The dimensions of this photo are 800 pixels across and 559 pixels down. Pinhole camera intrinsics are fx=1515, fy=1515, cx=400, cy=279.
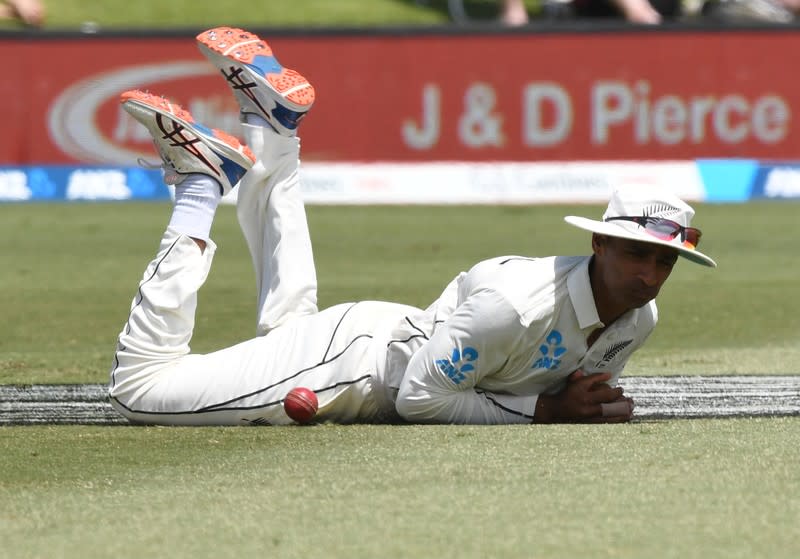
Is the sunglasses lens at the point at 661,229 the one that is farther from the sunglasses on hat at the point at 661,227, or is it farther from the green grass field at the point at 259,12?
the green grass field at the point at 259,12

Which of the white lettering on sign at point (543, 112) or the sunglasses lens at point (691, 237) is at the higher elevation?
the sunglasses lens at point (691, 237)

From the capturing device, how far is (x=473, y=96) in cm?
1698

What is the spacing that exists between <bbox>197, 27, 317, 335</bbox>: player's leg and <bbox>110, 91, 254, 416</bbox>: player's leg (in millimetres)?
210

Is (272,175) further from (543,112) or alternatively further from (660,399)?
(543,112)

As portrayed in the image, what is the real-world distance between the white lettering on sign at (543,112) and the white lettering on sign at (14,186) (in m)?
5.58

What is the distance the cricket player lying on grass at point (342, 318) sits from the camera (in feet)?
16.2

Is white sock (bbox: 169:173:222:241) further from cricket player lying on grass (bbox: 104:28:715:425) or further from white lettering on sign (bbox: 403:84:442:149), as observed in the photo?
white lettering on sign (bbox: 403:84:442:149)

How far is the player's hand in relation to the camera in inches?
205

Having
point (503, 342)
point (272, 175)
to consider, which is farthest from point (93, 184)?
point (503, 342)

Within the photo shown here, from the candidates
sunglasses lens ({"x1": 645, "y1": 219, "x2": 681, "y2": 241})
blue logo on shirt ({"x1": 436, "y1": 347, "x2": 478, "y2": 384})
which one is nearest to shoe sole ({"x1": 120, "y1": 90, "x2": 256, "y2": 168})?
blue logo on shirt ({"x1": 436, "y1": 347, "x2": 478, "y2": 384})

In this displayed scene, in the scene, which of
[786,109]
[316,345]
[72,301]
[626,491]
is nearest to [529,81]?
[786,109]

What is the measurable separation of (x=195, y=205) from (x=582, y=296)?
163 cm

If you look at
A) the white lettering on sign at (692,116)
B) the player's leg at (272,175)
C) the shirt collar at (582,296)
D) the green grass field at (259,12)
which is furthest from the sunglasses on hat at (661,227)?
the green grass field at (259,12)

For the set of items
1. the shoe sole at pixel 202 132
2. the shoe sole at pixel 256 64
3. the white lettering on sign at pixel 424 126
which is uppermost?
the shoe sole at pixel 256 64
